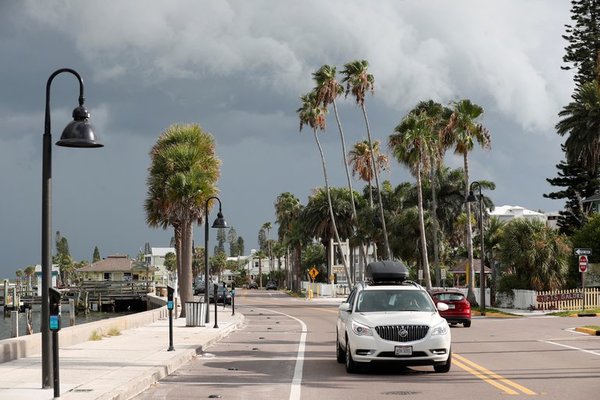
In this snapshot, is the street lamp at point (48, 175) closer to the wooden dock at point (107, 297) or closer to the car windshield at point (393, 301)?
the car windshield at point (393, 301)

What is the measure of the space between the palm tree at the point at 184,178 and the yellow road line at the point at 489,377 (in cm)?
2195

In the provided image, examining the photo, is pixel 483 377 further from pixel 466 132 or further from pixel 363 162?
pixel 363 162

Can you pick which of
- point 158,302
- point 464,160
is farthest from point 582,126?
point 158,302

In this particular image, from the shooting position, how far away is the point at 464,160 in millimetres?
54125

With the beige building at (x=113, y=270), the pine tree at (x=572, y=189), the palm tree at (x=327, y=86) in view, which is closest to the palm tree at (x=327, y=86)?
the palm tree at (x=327, y=86)

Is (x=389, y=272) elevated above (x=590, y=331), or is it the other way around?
(x=389, y=272)

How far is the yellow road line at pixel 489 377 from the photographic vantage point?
13414mm

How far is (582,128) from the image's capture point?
62688 mm

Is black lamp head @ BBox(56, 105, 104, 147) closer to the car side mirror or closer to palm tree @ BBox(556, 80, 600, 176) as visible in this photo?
the car side mirror

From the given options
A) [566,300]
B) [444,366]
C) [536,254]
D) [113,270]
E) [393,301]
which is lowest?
[113,270]

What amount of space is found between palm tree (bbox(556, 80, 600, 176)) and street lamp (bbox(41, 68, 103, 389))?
49579 mm

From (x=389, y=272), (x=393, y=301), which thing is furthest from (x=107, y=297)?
(x=393, y=301)

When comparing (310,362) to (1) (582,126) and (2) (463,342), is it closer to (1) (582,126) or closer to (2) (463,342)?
(2) (463,342)

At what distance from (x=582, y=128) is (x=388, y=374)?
→ 167ft
